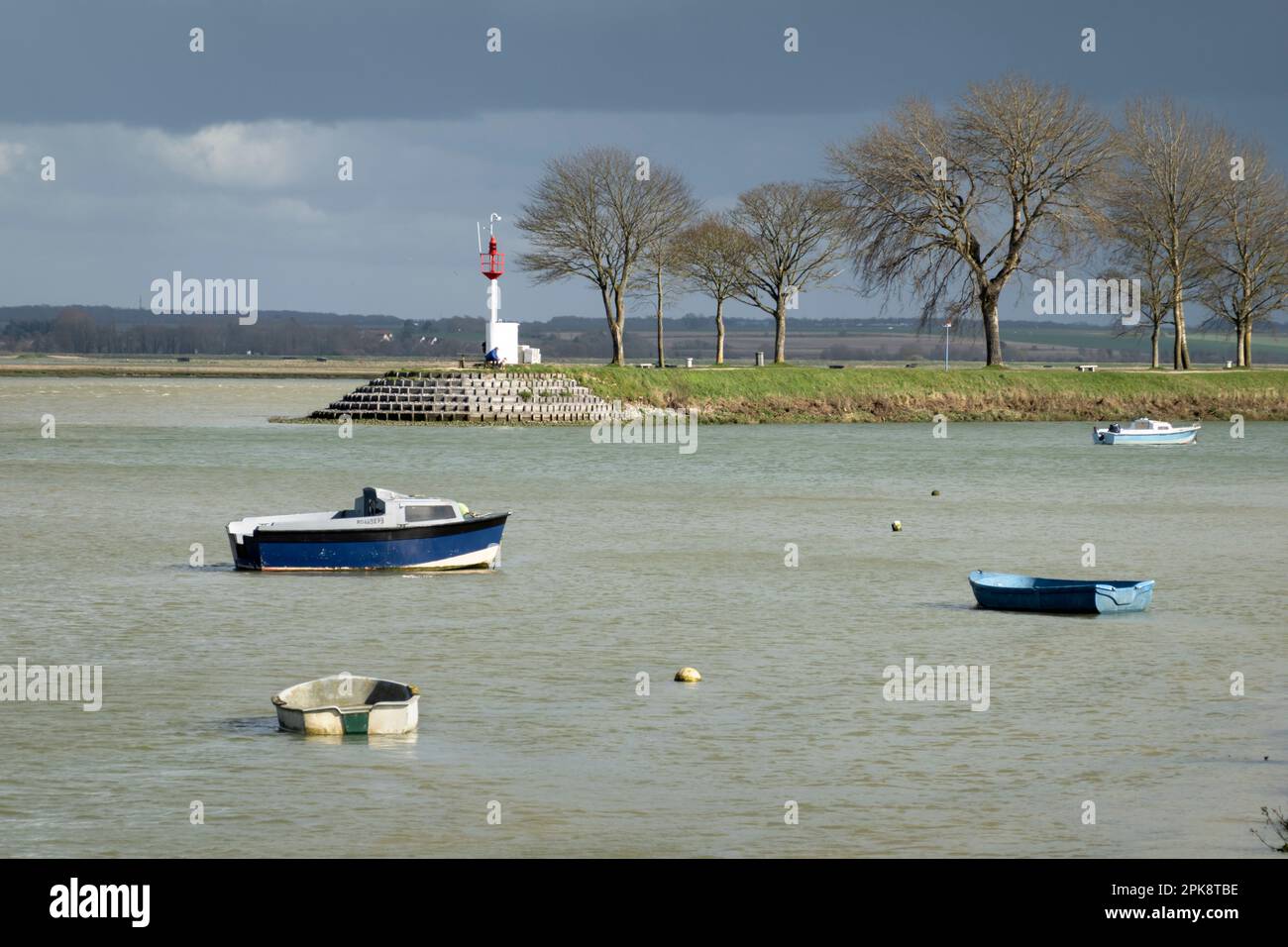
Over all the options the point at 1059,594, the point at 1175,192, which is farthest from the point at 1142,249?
the point at 1059,594

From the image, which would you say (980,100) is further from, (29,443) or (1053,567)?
(1053,567)

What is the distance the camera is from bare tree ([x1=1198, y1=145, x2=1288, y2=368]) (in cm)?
11819

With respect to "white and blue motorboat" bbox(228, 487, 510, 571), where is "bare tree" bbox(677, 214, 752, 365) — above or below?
above

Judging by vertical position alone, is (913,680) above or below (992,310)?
below

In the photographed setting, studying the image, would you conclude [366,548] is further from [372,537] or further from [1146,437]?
[1146,437]

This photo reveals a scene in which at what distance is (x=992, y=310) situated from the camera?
363 feet

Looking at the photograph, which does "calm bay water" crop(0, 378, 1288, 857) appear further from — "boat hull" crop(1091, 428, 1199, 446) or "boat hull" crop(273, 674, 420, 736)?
"boat hull" crop(1091, 428, 1199, 446)

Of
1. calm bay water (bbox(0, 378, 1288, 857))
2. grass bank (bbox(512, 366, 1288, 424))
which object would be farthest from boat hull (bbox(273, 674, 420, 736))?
grass bank (bbox(512, 366, 1288, 424))

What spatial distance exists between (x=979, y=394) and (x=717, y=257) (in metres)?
21.6

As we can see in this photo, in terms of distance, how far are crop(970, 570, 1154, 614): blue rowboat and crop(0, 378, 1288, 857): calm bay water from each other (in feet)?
1.57

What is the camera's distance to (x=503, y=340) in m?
103

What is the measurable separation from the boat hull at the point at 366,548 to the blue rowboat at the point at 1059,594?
10506 millimetres

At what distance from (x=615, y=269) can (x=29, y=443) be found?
4822 centimetres
